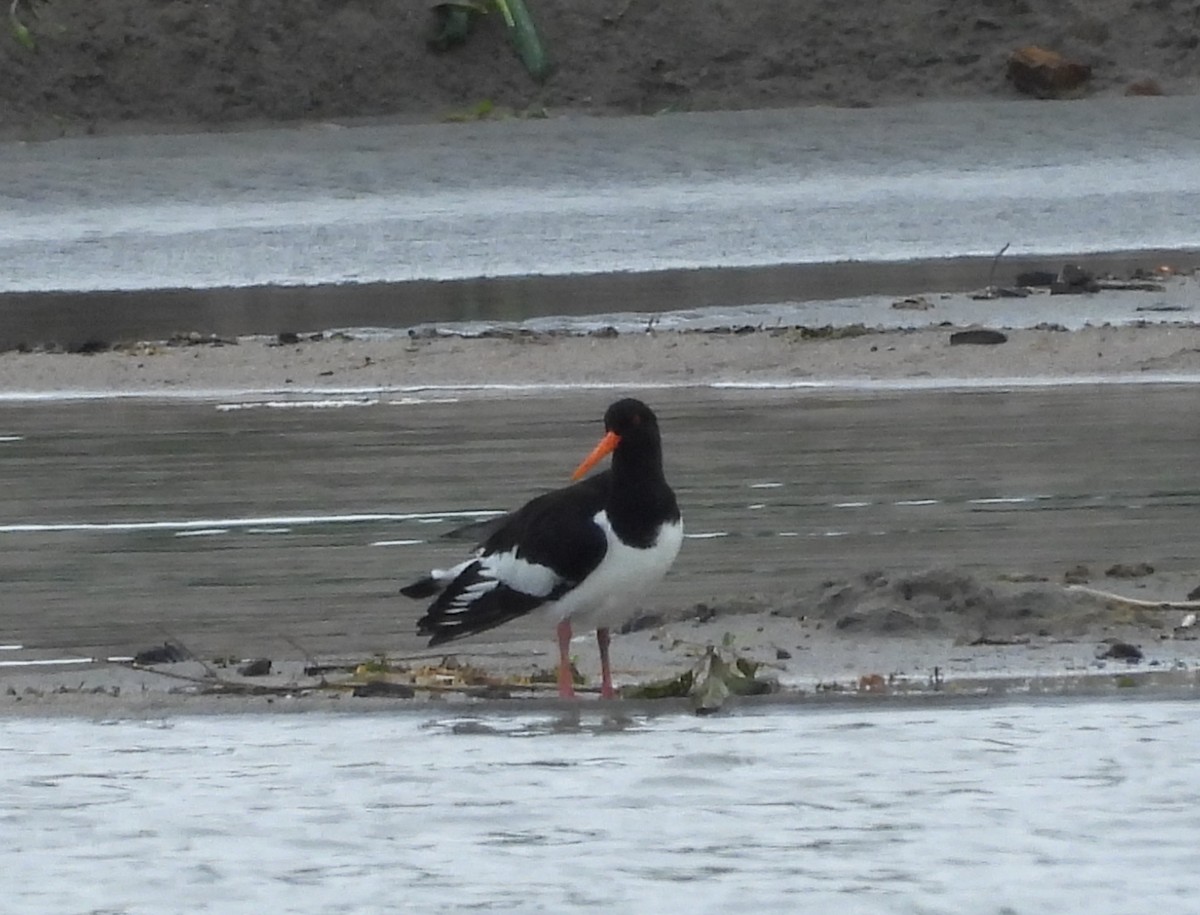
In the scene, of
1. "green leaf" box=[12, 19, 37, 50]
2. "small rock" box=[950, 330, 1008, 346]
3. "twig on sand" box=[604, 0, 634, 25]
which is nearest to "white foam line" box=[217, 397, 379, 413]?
"small rock" box=[950, 330, 1008, 346]

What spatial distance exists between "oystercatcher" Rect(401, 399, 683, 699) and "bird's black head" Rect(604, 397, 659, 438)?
0.20 feet

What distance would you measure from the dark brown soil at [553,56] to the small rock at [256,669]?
18.0 m

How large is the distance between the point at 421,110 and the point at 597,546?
62.6ft

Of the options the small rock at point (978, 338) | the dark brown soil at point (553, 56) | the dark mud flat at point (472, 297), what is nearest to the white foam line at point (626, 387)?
the small rock at point (978, 338)

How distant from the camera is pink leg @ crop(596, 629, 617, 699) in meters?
6.89

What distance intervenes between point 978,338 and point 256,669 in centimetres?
698

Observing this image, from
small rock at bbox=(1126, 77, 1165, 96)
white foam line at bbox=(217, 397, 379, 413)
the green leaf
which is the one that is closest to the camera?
white foam line at bbox=(217, 397, 379, 413)

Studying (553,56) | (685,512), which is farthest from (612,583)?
(553,56)

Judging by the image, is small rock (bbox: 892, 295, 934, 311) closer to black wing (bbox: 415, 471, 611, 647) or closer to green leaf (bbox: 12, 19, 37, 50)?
black wing (bbox: 415, 471, 611, 647)

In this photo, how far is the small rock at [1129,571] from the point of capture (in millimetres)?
8023

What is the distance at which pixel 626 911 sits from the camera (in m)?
5.17

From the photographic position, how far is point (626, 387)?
1308 cm

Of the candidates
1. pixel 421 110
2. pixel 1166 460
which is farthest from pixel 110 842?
pixel 421 110

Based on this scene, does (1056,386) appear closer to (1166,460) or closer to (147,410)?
(1166,460)
